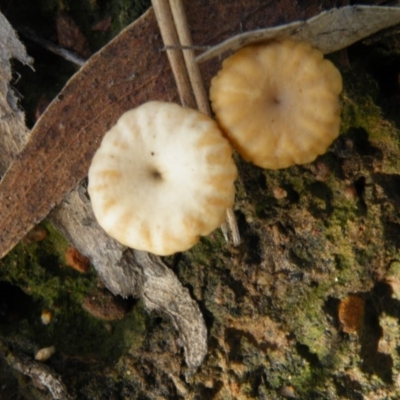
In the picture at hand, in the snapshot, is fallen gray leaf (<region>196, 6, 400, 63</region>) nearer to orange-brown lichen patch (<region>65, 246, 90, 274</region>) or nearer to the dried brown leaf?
the dried brown leaf

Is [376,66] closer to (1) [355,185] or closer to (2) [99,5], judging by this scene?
(1) [355,185]

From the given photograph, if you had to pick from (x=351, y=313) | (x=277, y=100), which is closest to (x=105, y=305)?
(x=351, y=313)

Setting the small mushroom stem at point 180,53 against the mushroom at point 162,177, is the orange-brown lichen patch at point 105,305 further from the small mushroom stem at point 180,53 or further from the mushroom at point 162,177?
the small mushroom stem at point 180,53

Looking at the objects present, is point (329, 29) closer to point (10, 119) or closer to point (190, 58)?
point (190, 58)

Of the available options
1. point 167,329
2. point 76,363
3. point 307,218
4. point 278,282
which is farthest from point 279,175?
point 76,363

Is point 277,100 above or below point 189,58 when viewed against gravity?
below
